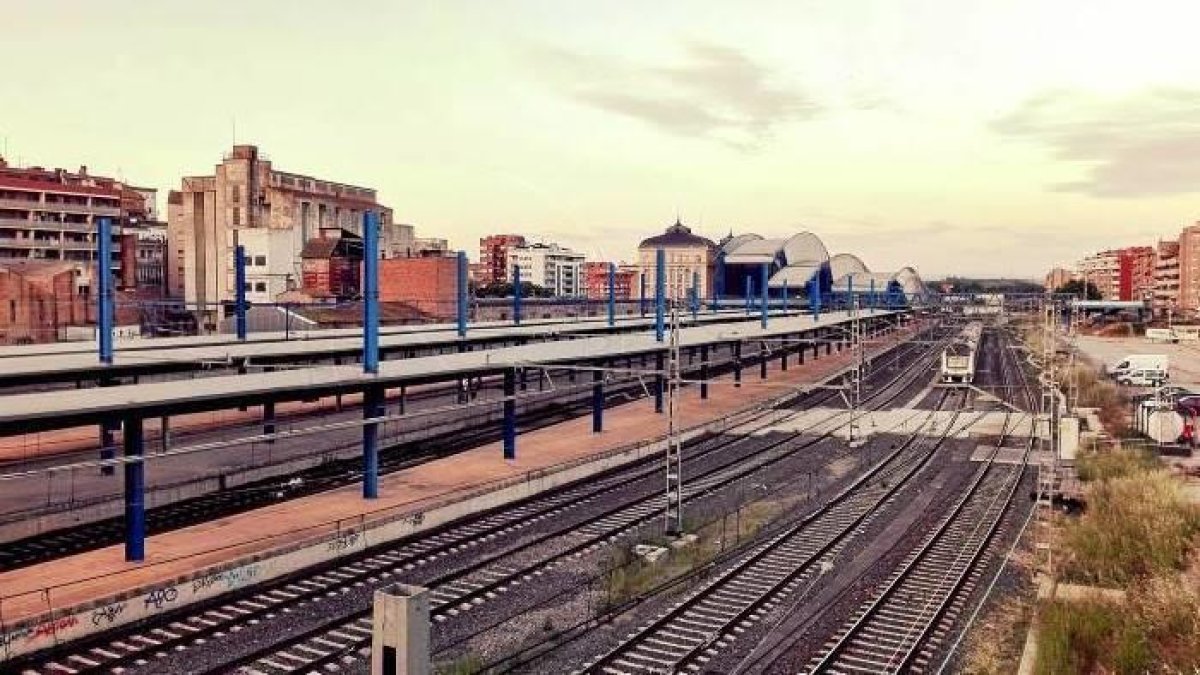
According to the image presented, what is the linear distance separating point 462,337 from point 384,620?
34.9 meters

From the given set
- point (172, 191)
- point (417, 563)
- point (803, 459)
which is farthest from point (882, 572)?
point (172, 191)

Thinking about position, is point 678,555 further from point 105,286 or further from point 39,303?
point 39,303

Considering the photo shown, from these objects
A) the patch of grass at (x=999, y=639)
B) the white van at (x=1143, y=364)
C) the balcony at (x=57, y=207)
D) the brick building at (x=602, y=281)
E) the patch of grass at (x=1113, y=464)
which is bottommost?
the patch of grass at (x=999, y=639)

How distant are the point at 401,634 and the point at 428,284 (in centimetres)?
7210

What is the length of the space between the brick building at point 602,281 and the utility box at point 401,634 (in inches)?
6287

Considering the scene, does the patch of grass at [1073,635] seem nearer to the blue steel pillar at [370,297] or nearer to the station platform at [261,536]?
the station platform at [261,536]

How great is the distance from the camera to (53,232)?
76.1 meters

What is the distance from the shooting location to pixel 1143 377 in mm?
57250

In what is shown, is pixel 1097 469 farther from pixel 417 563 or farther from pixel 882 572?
pixel 417 563

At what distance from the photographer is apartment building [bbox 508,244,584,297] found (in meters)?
172

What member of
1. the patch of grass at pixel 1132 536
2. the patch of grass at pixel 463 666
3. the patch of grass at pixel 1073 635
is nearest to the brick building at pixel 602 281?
the patch of grass at pixel 1132 536

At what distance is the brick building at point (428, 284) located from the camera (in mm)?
75250

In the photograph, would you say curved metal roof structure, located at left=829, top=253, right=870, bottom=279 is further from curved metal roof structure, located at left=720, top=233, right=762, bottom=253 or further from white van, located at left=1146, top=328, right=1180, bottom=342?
white van, located at left=1146, top=328, right=1180, bottom=342

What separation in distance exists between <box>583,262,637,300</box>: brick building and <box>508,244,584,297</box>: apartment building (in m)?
4.60
